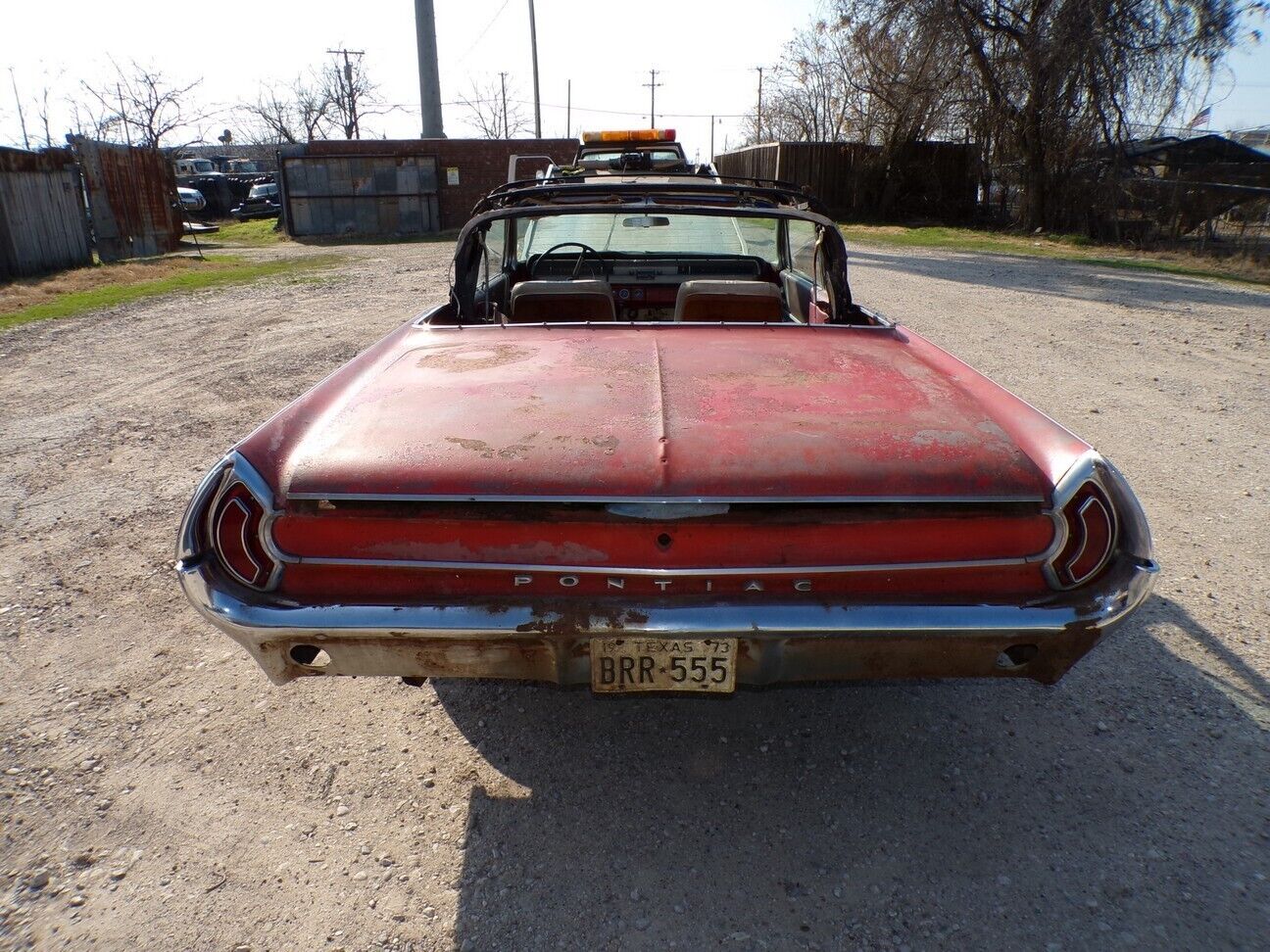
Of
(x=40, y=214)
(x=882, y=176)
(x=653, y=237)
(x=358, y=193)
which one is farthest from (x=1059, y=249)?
(x=40, y=214)

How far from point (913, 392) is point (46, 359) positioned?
8.28 m

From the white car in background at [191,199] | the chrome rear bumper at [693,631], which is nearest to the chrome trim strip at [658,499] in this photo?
the chrome rear bumper at [693,631]

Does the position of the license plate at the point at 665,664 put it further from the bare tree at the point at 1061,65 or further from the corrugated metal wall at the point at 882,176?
the corrugated metal wall at the point at 882,176

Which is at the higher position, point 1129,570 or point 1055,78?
point 1055,78

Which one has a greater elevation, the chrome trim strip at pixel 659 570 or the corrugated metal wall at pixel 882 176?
the corrugated metal wall at pixel 882 176

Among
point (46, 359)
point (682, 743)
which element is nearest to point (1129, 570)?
point (682, 743)

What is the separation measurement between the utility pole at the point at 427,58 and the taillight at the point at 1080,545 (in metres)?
22.5

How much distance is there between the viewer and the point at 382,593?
2.15 metres

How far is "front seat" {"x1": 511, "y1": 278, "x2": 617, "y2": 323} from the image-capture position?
361cm

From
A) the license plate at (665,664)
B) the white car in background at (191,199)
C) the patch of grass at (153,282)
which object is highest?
the white car in background at (191,199)

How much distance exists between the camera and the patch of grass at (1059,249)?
44.9 feet

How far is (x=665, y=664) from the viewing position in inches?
83.0

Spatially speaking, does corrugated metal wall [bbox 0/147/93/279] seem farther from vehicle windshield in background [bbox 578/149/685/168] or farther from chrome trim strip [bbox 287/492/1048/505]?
chrome trim strip [bbox 287/492/1048/505]

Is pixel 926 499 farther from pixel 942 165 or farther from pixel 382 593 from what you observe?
pixel 942 165
